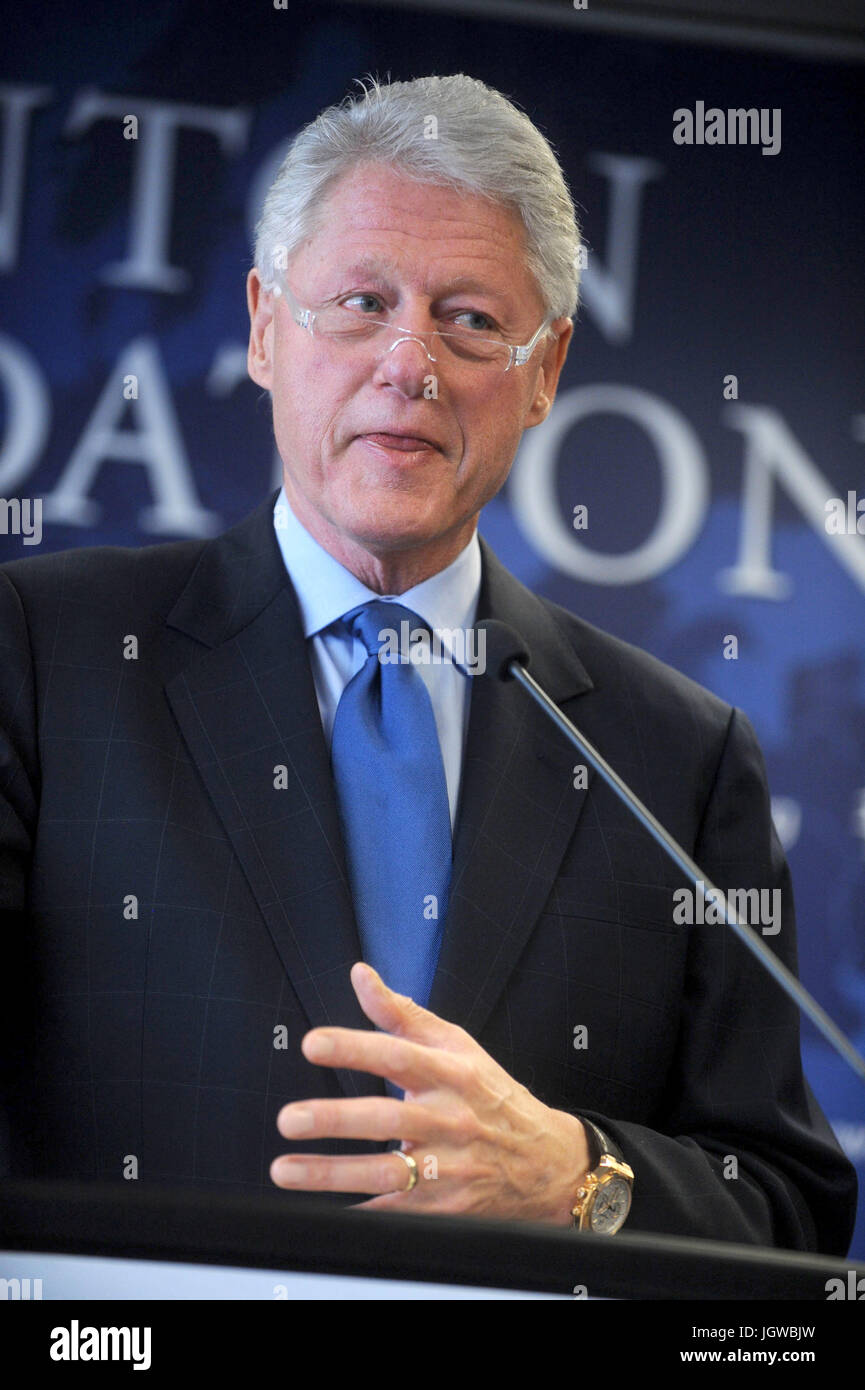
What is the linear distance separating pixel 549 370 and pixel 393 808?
23.7 inches

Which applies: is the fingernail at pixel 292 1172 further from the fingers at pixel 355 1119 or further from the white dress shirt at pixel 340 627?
the white dress shirt at pixel 340 627

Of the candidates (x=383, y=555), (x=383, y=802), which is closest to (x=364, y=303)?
(x=383, y=555)

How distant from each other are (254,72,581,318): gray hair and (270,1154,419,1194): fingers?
0.98 m

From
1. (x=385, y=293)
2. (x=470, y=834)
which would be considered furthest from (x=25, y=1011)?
(x=385, y=293)

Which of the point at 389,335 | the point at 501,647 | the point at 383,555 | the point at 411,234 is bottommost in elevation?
the point at 501,647

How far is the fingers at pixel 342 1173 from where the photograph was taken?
2.91 ft

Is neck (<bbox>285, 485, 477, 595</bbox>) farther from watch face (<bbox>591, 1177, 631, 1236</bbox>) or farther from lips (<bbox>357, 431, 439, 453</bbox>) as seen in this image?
watch face (<bbox>591, 1177, 631, 1236</bbox>)

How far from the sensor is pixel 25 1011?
52.4 inches

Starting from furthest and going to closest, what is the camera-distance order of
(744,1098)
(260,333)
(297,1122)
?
(260,333)
(744,1098)
(297,1122)

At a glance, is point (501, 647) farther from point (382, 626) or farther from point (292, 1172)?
point (292, 1172)

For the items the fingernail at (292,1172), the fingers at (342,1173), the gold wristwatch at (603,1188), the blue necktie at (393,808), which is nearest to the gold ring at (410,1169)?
the fingers at (342,1173)

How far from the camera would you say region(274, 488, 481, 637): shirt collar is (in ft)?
4.91

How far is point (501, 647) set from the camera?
1.36 metres

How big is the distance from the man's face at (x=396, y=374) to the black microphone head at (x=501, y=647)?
6.9 inches
